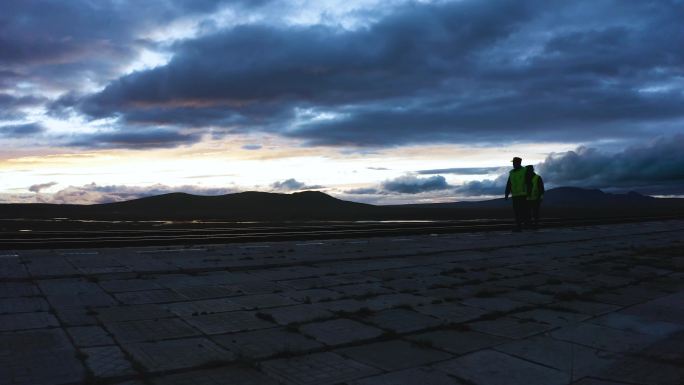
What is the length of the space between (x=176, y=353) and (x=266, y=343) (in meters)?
0.70

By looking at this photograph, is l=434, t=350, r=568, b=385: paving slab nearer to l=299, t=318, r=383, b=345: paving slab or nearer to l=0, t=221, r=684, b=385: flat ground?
l=0, t=221, r=684, b=385: flat ground

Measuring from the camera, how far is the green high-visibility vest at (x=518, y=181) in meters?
15.8

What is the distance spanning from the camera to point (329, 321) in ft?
16.3

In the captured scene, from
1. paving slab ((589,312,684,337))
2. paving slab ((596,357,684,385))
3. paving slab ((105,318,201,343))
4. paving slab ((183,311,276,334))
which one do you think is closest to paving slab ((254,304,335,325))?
paving slab ((183,311,276,334))

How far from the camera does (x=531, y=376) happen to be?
366 cm

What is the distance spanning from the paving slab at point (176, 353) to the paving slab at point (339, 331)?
854 millimetres

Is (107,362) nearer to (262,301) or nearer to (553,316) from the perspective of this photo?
(262,301)

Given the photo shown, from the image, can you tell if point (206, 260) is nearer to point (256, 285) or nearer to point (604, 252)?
point (256, 285)

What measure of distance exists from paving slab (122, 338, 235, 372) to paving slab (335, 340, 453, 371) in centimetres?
94

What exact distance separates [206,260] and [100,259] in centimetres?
164

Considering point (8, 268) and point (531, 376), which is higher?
point (8, 268)

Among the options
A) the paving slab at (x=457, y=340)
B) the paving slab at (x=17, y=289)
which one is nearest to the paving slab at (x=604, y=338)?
the paving slab at (x=457, y=340)

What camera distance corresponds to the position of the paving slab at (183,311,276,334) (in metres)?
4.59

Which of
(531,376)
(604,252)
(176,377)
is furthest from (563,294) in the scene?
(604,252)
